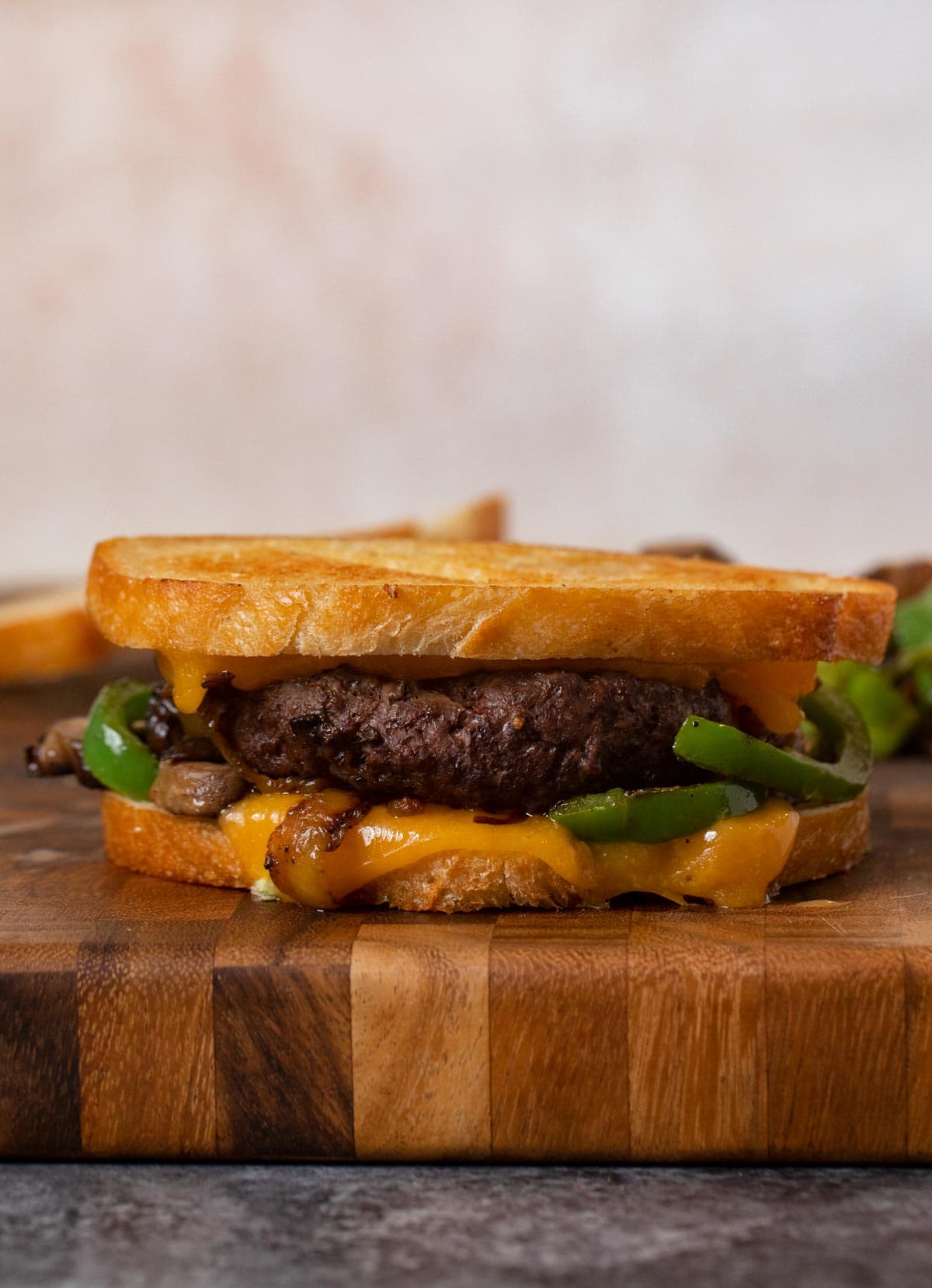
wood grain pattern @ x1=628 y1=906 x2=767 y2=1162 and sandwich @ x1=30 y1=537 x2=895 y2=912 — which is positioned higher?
sandwich @ x1=30 y1=537 x2=895 y2=912

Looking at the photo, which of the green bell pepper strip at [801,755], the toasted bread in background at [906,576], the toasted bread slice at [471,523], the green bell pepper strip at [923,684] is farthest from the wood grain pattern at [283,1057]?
the toasted bread slice at [471,523]

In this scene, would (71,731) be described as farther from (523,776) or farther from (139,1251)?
(139,1251)

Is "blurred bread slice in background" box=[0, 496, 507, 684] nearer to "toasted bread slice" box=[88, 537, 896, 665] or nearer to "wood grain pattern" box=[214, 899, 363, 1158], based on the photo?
"toasted bread slice" box=[88, 537, 896, 665]

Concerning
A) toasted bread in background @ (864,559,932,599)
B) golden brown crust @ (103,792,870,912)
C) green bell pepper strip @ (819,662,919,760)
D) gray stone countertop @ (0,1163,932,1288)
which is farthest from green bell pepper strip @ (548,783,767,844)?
toasted bread in background @ (864,559,932,599)

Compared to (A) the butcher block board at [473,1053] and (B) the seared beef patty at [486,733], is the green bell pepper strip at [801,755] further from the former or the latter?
(A) the butcher block board at [473,1053]

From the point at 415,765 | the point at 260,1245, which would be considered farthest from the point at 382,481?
the point at 260,1245

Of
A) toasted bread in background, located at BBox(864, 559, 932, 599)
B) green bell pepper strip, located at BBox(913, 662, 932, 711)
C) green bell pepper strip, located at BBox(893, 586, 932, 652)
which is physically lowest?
green bell pepper strip, located at BBox(913, 662, 932, 711)
